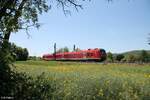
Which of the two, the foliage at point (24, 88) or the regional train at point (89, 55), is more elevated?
the regional train at point (89, 55)

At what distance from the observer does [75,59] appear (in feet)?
275

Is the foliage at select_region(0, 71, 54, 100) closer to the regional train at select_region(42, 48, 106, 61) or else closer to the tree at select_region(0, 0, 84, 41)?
the tree at select_region(0, 0, 84, 41)

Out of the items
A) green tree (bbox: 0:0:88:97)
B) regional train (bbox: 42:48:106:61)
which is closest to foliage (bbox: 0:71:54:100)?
green tree (bbox: 0:0:88:97)

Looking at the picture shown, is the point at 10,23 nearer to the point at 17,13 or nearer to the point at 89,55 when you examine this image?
the point at 17,13

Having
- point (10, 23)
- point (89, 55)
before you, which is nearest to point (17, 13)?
point (10, 23)

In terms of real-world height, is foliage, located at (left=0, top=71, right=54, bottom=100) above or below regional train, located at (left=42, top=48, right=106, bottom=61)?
below

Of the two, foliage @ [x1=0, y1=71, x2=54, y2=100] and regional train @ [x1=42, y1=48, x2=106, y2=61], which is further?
regional train @ [x1=42, y1=48, x2=106, y2=61]

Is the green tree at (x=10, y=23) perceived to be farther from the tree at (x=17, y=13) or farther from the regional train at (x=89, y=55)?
the regional train at (x=89, y=55)

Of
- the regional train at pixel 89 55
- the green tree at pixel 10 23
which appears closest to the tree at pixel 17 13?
the green tree at pixel 10 23

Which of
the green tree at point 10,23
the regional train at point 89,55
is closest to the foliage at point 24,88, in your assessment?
the green tree at point 10,23

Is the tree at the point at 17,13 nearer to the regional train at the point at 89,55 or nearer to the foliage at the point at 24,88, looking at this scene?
the foliage at the point at 24,88

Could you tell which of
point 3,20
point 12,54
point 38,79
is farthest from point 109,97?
point 3,20

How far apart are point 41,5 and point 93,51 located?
60.6 m

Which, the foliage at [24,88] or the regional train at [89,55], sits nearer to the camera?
the foliage at [24,88]
